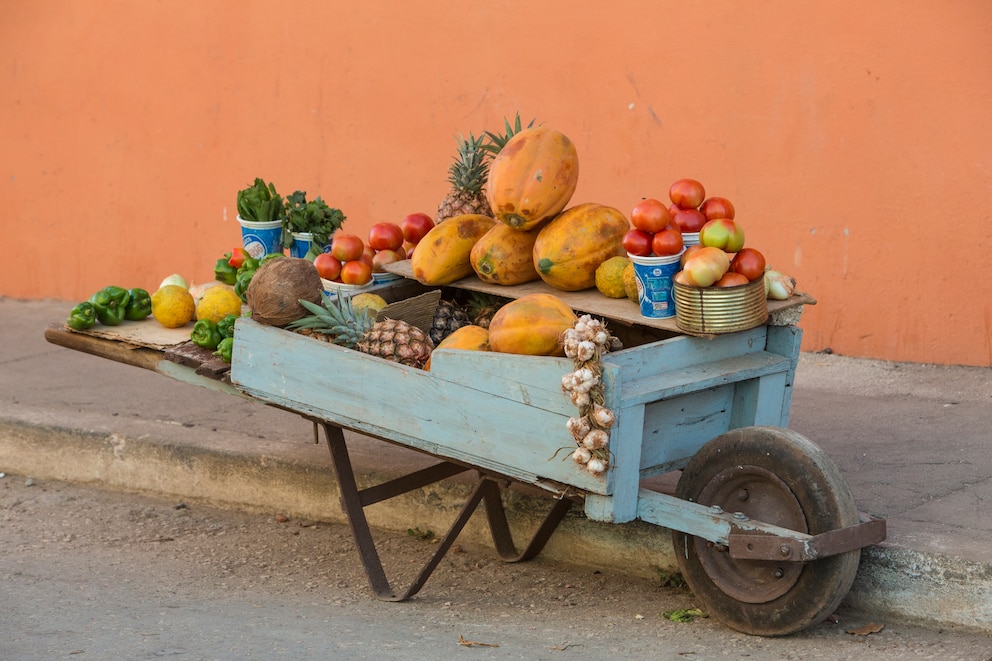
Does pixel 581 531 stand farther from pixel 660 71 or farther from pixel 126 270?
pixel 126 270

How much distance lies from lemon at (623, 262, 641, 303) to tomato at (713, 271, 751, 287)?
30 centimetres

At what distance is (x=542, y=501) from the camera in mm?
4273

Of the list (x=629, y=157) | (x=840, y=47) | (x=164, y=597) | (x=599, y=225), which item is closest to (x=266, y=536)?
(x=164, y=597)

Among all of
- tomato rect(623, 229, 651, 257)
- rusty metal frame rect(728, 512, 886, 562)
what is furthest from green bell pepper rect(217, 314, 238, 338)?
rusty metal frame rect(728, 512, 886, 562)

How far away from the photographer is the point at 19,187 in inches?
310

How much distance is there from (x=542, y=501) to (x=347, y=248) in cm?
116

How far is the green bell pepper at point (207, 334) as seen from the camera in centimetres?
392

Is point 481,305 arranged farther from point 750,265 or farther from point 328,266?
point 750,265

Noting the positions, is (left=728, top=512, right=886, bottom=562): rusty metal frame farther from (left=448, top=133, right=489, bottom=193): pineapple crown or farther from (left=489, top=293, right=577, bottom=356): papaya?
(left=448, top=133, right=489, bottom=193): pineapple crown

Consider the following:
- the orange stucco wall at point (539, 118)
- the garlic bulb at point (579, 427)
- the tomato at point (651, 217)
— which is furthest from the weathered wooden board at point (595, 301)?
the orange stucco wall at point (539, 118)

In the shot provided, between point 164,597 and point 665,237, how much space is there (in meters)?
2.11

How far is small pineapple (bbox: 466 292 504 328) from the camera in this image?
13.1ft

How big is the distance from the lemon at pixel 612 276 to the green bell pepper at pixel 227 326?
1.23m

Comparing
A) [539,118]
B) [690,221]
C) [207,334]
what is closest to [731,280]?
[690,221]
